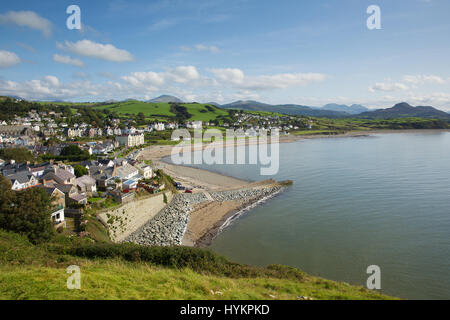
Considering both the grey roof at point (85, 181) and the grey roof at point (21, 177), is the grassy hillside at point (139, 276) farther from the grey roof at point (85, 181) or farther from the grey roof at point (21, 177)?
the grey roof at point (21, 177)

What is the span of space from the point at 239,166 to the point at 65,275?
40.9 meters

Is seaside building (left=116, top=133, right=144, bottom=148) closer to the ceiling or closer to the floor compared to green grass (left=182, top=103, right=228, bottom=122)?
closer to the floor

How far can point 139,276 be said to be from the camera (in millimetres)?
7895

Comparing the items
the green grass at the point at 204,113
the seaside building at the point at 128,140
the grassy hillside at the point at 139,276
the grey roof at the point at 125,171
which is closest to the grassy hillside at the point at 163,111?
the green grass at the point at 204,113

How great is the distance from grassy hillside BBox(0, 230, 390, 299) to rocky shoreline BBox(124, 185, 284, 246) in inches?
258

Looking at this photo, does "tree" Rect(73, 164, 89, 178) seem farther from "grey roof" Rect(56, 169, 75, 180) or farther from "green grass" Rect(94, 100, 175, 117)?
"green grass" Rect(94, 100, 175, 117)

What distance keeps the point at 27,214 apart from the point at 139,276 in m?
9.13

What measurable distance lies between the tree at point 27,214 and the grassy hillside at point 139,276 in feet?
2.19

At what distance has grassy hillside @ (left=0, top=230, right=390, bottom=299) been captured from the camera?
6.52 metres

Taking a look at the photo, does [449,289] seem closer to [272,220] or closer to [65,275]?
[272,220]

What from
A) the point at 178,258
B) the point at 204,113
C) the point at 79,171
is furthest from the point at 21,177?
the point at 204,113

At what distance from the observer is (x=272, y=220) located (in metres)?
22.2

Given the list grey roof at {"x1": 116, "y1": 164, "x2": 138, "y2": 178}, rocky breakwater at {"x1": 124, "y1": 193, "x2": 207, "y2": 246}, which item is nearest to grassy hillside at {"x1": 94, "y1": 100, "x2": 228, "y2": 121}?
grey roof at {"x1": 116, "y1": 164, "x2": 138, "y2": 178}
